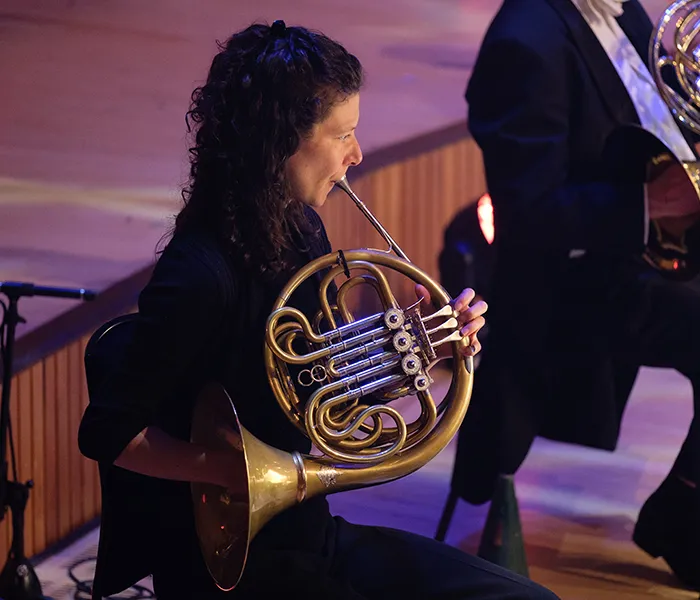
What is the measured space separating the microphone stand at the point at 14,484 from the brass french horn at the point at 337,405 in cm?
79

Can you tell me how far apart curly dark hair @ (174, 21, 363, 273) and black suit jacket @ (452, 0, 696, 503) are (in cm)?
85

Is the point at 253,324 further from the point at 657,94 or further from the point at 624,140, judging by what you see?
the point at 657,94

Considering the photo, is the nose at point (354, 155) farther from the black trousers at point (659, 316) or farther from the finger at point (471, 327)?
the black trousers at point (659, 316)

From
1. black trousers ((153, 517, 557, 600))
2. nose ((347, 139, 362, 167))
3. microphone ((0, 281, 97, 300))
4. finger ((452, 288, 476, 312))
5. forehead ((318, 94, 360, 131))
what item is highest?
forehead ((318, 94, 360, 131))

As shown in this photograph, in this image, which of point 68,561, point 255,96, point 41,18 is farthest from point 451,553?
point 41,18

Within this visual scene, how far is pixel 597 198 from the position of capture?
7.69 ft

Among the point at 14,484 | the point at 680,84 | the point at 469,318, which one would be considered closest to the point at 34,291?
the point at 14,484

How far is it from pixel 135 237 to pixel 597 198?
1.26 metres

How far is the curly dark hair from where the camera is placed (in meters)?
1.55

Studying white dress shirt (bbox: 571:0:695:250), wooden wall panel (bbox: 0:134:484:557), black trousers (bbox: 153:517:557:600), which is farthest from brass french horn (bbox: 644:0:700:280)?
wooden wall panel (bbox: 0:134:484:557)

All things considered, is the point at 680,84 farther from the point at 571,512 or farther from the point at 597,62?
the point at 571,512

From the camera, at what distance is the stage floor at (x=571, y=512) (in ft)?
8.82

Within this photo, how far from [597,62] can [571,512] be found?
140 cm

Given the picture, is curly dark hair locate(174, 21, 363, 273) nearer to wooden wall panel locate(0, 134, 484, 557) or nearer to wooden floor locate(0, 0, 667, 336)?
wooden floor locate(0, 0, 667, 336)
